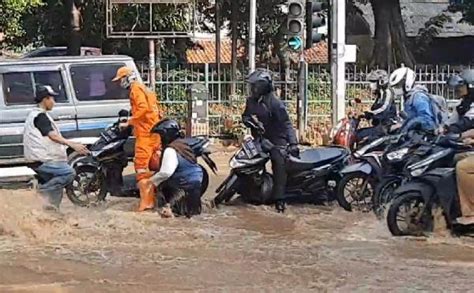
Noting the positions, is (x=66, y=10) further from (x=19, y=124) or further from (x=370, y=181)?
(x=370, y=181)

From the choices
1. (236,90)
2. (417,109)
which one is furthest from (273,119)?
(236,90)

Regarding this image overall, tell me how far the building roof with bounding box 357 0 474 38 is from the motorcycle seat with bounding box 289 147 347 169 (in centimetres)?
2714

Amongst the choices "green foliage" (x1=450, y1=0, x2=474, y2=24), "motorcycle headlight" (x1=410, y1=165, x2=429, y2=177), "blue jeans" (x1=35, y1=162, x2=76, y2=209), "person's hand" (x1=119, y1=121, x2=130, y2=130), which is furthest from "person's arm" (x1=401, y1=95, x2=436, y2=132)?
"green foliage" (x1=450, y1=0, x2=474, y2=24)

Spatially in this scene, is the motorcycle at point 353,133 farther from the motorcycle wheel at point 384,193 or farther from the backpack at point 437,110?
the motorcycle wheel at point 384,193

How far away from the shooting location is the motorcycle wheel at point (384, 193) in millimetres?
10609

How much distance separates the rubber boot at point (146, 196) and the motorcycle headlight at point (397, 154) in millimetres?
2613

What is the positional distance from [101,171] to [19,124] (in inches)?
108

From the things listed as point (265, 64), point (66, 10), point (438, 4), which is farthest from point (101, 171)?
point (438, 4)

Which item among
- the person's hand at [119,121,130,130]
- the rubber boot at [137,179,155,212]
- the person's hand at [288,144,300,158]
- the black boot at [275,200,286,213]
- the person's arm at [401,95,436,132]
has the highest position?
the person's arm at [401,95,436,132]

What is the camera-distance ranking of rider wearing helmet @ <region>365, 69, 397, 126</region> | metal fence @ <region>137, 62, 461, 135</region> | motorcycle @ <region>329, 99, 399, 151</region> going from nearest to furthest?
motorcycle @ <region>329, 99, 399, 151</region> < rider wearing helmet @ <region>365, 69, 397, 126</region> < metal fence @ <region>137, 62, 461, 135</region>

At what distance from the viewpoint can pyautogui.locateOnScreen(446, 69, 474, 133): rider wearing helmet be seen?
397 inches

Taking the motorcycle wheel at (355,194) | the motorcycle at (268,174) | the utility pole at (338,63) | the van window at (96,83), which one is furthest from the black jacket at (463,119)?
the utility pole at (338,63)

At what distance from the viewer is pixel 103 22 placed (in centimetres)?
2681

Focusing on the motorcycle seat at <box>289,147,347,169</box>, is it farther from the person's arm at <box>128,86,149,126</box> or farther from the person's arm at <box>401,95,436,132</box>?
the person's arm at <box>128,86,149,126</box>
